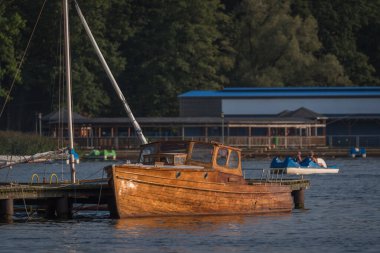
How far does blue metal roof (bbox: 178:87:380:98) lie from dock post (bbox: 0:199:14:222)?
81.6 m

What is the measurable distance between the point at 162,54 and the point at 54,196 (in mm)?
88210

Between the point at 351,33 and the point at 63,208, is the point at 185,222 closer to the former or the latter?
the point at 63,208

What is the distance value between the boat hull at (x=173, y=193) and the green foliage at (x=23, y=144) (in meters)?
56.0

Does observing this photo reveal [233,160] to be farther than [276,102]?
No

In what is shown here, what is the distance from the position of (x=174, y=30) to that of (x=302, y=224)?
283 ft

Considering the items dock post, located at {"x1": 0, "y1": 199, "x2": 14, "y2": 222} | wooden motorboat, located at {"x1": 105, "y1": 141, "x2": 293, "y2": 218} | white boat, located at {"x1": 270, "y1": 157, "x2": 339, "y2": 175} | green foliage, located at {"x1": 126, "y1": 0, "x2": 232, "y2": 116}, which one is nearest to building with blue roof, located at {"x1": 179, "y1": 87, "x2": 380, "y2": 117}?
green foliage, located at {"x1": 126, "y1": 0, "x2": 232, "y2": 116}

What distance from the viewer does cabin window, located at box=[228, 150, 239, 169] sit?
56.3 metres

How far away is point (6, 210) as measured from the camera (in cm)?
5428

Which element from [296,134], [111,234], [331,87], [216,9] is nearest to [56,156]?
[111,234]

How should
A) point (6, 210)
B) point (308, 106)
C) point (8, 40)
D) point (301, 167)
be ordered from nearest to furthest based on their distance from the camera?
point (6, 210)
point (301, 167)
point (8, 40)
point (308, 106)

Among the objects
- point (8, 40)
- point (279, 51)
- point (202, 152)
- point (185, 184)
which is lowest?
point (185, 184)

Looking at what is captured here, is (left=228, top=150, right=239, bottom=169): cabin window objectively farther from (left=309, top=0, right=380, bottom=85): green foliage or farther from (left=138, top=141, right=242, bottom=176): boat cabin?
(left=309, top=0, right=380, bottom=85): green foliage

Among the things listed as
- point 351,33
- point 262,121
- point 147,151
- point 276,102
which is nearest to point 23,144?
point 262,121

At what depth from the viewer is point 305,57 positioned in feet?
475
